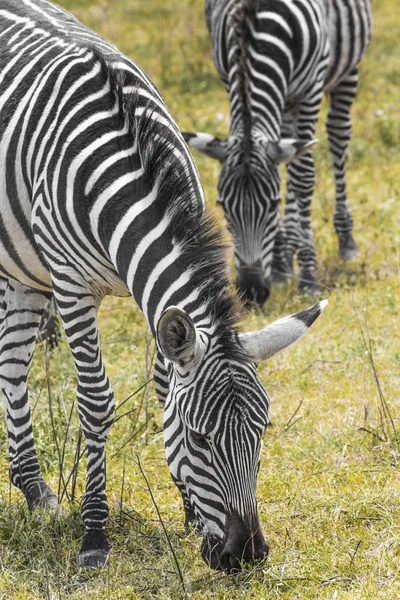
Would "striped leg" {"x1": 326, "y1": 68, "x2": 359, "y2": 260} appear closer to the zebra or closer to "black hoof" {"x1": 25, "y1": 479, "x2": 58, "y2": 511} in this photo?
the zebra

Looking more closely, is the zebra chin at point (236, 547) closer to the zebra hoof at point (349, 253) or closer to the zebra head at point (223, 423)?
the zebra head at point (223, 423)

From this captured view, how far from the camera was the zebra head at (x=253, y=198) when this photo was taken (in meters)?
7.06

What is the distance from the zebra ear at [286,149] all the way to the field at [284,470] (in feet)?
3.83

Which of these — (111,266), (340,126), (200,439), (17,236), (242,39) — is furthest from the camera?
(340,126)

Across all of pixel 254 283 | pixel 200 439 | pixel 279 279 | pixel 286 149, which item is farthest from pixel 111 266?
pixel 279 279

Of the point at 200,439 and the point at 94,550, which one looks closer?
the point at 200,439

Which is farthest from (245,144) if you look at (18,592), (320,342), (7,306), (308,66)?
(18,592)

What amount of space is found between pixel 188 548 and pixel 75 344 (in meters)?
1.11

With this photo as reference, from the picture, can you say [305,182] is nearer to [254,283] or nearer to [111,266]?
[254,283]

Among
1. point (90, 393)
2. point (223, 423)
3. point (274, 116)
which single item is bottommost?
point (90, 393)

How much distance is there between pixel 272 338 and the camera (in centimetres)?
348

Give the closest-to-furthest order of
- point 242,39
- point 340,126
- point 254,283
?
1. point 254,283
2. point 242,39
3. point 340,126

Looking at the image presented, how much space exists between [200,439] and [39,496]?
1723mm

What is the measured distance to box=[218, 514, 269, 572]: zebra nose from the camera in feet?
11.0
